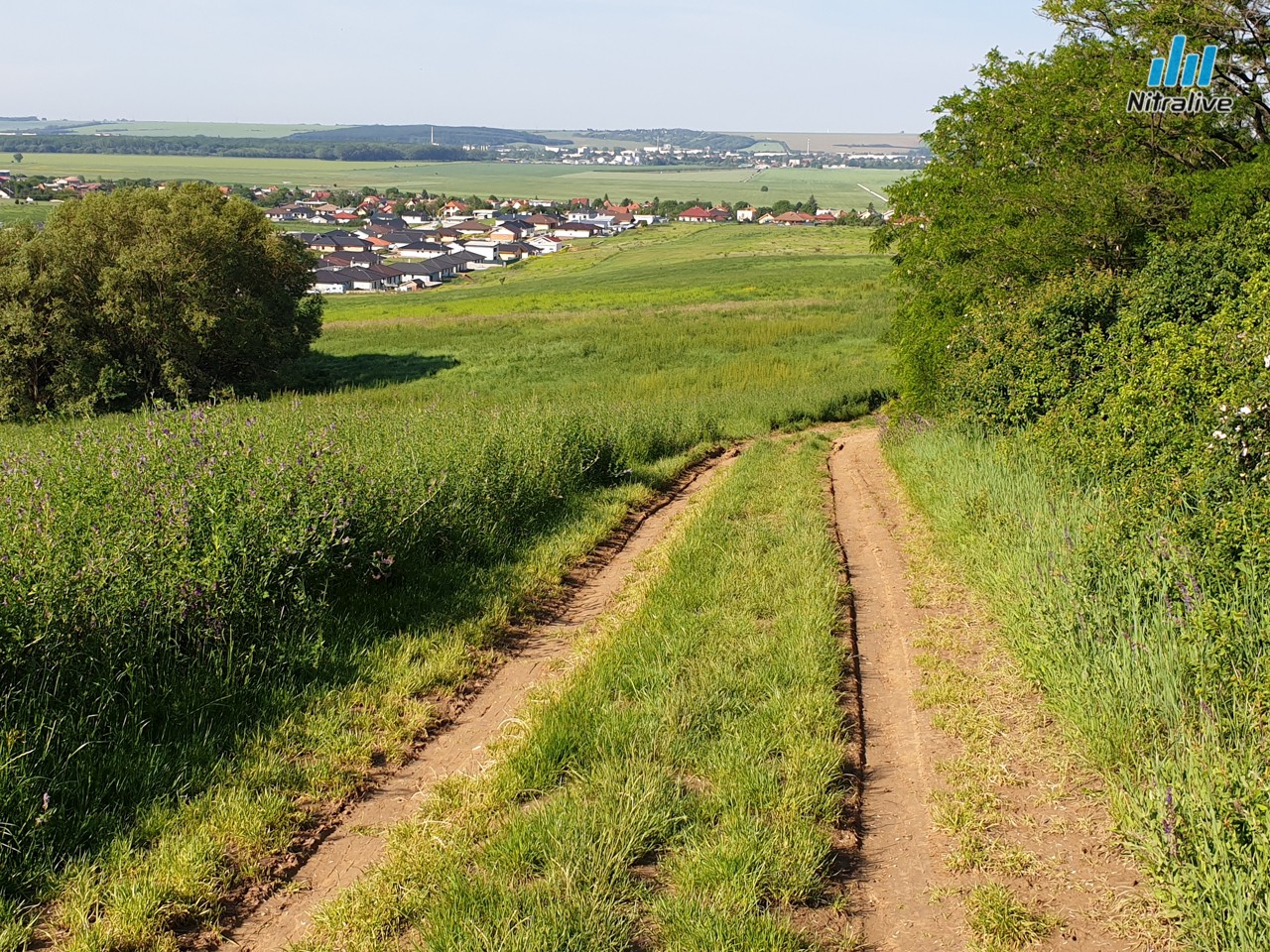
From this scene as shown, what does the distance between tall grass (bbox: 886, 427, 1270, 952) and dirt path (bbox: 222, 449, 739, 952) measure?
3126 millimetres

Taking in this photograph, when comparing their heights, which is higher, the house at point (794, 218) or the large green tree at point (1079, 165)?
the house at point (794, 218)

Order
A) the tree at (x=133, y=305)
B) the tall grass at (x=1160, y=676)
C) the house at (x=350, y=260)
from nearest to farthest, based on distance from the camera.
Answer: the tall grass at (x=1160, y=676) → the tree at (x=133, y=305) → the house at (x=350, y=260)

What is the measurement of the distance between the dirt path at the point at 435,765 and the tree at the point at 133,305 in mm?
26615

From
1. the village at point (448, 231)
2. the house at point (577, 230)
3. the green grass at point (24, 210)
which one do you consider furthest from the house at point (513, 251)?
the green grass at point (24, 210)

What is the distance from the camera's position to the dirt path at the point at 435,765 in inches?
152

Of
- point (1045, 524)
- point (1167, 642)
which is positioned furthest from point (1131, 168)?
point (1167, 642)

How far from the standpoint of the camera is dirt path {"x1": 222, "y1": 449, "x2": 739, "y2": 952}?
Result: 3857 millimetres

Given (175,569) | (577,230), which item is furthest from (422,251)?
(175,569)

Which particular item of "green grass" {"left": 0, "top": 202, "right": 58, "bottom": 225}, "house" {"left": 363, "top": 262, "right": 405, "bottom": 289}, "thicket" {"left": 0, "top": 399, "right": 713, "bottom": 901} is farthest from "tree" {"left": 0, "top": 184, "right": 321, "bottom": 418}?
"green grass" {"left": 0, "top": 202, "right": 58, "bottom": 225}

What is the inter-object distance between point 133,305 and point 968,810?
110ft

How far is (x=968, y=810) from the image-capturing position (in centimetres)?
439

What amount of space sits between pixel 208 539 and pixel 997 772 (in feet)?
16.6

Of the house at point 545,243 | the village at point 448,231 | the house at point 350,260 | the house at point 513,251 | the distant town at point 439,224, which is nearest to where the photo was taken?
the village at point 448,231

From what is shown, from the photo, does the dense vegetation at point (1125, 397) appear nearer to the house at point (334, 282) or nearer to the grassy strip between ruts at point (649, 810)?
the grassy strip between ruts at point (649, 810)
